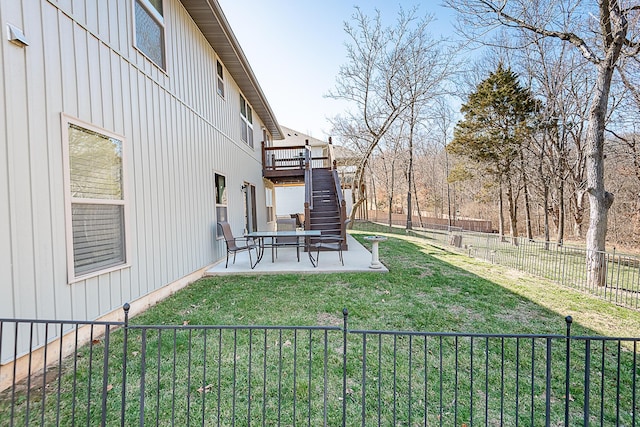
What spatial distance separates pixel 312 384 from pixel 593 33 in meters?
9.72

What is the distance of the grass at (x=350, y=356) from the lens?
7.09ft

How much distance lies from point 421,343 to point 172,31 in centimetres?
654

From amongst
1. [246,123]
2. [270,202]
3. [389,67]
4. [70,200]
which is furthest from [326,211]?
[389,67]

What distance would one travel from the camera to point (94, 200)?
3395 mm

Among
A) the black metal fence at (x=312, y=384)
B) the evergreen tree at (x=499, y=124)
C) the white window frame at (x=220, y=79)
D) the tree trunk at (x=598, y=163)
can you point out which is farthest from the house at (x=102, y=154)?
the evergreen tree at (x=499, y=124)

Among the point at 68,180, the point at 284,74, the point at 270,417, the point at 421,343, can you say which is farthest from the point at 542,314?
the point at 284,74

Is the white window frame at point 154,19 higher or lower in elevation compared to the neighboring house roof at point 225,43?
lower

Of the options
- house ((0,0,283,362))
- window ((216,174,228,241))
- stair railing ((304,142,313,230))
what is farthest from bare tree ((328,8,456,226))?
window ((216,174,228,241))

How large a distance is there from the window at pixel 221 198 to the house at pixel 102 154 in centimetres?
51

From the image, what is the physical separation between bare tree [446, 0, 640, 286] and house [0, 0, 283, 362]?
20.8ft

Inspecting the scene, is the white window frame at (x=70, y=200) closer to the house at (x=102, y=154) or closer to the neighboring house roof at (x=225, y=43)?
the house at (x=102, y=154)

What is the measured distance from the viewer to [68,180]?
3.01 meters

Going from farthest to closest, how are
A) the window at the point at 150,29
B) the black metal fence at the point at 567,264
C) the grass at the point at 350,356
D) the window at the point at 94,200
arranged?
the black metal fence at the point at 567,264
the window at the point at 150,29
the window at the point at 94,200
the grass at the point at 350,356

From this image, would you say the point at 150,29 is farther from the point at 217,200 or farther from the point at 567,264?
the point at 567,264
